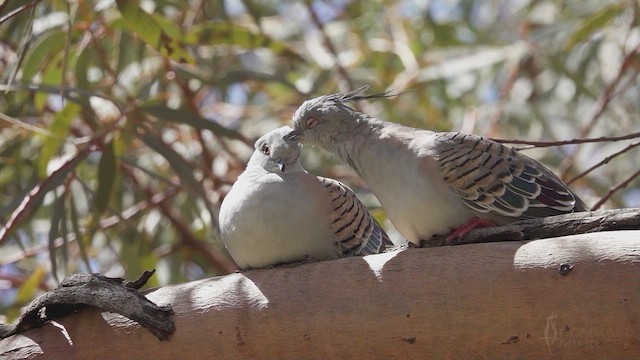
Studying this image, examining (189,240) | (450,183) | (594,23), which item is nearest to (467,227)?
(450,183)

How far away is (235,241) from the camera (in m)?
2.62

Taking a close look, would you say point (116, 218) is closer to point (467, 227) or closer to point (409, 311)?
point (467, 227)

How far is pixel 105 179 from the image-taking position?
11.3 feet

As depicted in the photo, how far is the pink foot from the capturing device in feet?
7.74

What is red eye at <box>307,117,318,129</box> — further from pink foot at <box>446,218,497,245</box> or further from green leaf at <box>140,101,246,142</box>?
green leaf at <box>140,101,246,142</box>

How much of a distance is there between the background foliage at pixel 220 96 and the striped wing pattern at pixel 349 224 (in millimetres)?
758

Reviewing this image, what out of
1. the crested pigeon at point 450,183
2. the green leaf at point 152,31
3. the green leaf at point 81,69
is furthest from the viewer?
the green leaf at point 81,69

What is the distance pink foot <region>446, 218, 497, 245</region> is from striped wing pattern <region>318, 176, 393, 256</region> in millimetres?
333

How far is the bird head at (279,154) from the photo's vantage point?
2805 millimetres

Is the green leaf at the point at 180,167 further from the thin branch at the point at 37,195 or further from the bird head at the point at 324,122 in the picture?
the bird head at the point at 324,122

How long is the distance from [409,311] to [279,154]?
87 cm

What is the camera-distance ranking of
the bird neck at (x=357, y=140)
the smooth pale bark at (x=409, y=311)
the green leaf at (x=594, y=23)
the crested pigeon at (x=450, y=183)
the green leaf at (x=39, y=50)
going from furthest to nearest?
the green leaf at (x=594, y=23)
the green leaf at (x=39, y=50)
the bird neck at (x=357, y=140)
the crested pigeon at (x=450, y=183)
the smooth pale bark at (x=409, y=311)

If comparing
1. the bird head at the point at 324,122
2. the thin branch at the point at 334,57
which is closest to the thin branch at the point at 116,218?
the thin branch at the point at 334,57

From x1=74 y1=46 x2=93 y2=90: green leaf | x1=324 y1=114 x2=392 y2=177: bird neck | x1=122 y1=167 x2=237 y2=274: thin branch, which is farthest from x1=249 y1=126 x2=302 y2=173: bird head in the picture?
x1=122 y1=167 x2=237 y2=274: thin branch
